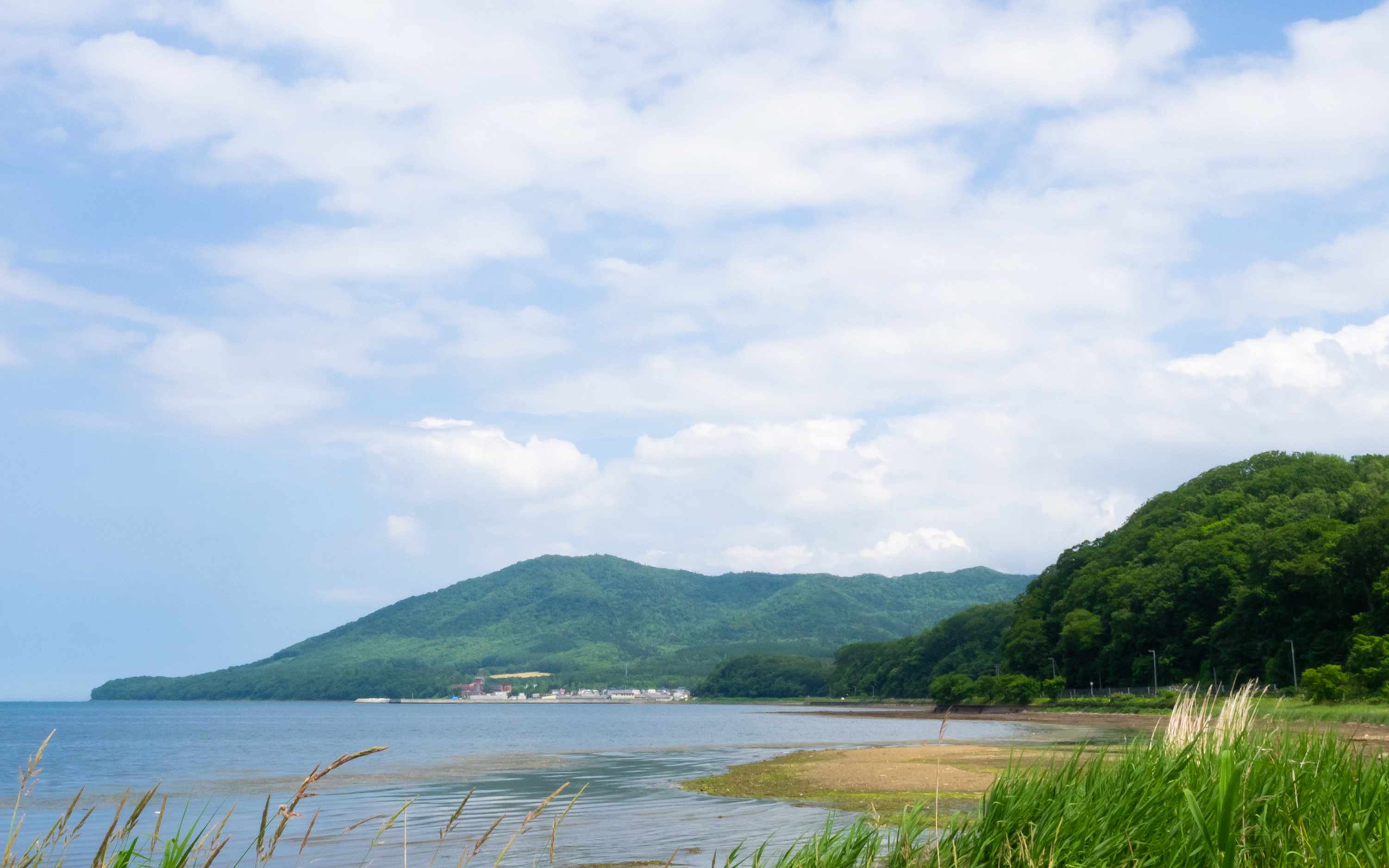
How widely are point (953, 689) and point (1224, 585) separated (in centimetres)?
3781

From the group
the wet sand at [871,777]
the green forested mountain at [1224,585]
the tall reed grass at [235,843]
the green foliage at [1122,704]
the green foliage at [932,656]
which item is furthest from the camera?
the green foliage at [932,656]

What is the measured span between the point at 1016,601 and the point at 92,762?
118852mm

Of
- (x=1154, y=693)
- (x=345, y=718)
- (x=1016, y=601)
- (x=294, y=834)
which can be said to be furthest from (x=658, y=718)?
(x=294, y=834)

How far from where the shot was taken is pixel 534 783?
38.8 metres

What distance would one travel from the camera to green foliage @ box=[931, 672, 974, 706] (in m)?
121

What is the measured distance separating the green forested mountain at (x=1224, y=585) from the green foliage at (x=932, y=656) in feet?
3.38

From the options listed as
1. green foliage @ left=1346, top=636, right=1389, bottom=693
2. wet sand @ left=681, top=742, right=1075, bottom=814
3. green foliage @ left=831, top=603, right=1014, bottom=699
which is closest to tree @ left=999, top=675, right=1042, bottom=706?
green foliage @ left=831, top=603, right=1014, bottom=699

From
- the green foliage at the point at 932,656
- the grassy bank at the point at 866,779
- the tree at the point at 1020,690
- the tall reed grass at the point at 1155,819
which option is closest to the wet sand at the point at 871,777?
the grassy bank at the point at 866,779

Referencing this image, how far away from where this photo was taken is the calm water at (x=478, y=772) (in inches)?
926

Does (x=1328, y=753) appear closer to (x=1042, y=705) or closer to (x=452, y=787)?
(x=452, y=787)

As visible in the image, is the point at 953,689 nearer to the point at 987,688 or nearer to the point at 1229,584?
the point at 987,688

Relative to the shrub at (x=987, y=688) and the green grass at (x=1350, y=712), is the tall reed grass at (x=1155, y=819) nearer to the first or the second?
the green grass at (x=1350, y=712)

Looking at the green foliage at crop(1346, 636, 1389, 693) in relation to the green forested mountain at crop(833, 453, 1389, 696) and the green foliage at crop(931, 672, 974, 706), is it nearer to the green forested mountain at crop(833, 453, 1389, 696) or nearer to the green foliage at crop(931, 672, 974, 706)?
the green forested mountain at crop(833, 453, 1389, 696)

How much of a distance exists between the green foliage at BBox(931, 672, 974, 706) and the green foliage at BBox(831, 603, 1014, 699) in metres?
15.8
